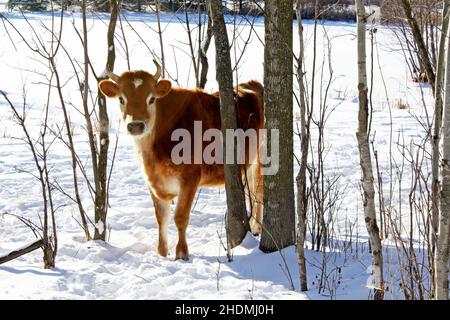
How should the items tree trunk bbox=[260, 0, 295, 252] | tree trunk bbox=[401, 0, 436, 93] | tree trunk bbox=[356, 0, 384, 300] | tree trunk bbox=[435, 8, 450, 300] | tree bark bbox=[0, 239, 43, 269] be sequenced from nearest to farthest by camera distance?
tree trunk bbox=[435, 8, 450, 300] → tree trunk bbox=[356, 0, 384, 300] → tree trunk bbox=[401, 0, 436, 93] → tree trunk bbox=[260, 0, 295, 252] → tree bark bbox=[0, 239, 43, 269]

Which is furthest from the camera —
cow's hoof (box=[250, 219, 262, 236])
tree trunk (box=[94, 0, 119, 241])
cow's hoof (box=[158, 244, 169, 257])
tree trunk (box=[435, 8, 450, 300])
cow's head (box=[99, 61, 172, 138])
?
cow's hoof (box=[250, 219, 262, 236])

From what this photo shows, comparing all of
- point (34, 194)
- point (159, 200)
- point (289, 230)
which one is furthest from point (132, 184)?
Result: point (289, 230)

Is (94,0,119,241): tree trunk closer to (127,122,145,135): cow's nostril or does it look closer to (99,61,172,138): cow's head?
(99,61,172,138): cow's head

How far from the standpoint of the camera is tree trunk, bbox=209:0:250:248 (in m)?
5.82

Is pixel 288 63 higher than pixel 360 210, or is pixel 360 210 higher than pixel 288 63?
pixel 288 63

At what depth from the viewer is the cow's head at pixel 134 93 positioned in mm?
6027

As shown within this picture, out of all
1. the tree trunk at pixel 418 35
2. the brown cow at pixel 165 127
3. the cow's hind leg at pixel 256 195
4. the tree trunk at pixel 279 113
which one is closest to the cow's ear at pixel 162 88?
the brown cow at pixel 165 127

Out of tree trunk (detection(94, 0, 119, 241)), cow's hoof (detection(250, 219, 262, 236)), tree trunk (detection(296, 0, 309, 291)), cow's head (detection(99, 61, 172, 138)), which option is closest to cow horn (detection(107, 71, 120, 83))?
cow's head (detection(99, 61, 172, 138))

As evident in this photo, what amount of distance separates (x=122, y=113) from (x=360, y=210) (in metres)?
2.88

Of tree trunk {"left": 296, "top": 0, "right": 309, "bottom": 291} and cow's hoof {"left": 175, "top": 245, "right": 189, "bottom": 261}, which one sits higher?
tree trunk {"left": 296, "top": 0, "right": 309, "bottom": 291}

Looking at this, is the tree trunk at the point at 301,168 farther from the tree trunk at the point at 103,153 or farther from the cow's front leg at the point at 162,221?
the tree trunk at the point at 103,153

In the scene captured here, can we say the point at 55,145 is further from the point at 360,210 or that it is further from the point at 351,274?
the point at 351,274

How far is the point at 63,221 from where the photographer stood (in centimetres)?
→ 735
